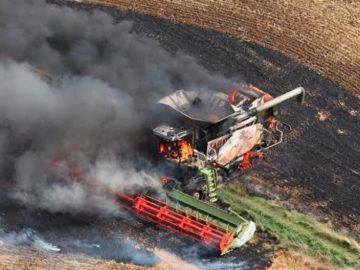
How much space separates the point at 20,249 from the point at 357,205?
1017cm

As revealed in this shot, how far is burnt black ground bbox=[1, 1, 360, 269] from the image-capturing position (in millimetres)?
18188

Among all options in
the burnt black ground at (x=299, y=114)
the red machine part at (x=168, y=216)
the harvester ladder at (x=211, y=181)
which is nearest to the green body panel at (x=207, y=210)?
the red machine part at (x=168, y=216)

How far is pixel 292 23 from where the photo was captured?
2942 centimetres

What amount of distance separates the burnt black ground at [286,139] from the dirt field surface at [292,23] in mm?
693

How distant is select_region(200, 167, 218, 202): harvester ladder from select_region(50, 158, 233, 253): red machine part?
4.03 ft

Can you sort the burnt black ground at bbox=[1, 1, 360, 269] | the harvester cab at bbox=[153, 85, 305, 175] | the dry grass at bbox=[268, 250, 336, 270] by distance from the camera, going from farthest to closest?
the harvester cab at bbox=[153, 85, 305, 175]
the burnt black ground at bbox=[1, 1, 360, 269]
the dry grass at bbox=[268, 250, 336, 270]

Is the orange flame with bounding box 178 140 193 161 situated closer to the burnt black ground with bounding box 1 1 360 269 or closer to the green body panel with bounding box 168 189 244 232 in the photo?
the green body panel with bounding box 168 189 244 232

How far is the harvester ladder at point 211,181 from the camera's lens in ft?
61.5

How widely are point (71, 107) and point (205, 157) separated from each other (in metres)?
4.12

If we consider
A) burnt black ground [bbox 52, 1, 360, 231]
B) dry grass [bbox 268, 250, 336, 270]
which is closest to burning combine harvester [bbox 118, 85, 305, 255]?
dry grass [bbox 268, 250, 336, 270]

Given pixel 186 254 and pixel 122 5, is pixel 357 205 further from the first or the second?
pixel 122 5

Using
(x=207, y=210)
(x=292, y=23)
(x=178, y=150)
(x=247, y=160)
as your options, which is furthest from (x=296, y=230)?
(x=292, y=23)

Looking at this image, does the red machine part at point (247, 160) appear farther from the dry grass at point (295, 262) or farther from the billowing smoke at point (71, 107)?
the dry grass at point (295, 262)

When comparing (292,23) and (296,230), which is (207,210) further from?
(292,23)
